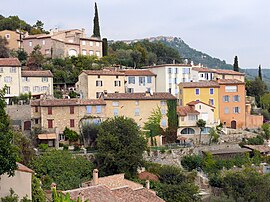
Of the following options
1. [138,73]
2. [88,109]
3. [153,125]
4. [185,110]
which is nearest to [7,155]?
[88,109]

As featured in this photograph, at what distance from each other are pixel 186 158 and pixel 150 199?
1425cm

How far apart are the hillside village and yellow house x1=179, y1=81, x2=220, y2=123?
104mm

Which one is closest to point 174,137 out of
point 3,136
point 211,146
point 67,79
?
point 211,146

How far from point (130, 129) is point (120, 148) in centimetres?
178

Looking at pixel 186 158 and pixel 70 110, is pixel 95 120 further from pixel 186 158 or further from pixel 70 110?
pixel 186 158

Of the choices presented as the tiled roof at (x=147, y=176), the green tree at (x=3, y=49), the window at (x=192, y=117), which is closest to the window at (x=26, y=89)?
the green tree at (x=3, y=49)

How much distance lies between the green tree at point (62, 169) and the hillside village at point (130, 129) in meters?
0.07

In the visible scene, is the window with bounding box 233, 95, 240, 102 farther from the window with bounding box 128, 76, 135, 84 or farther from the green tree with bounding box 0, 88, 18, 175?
the green tree with bounding box 0, 88, 18, 175

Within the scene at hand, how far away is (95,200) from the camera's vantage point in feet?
83.2

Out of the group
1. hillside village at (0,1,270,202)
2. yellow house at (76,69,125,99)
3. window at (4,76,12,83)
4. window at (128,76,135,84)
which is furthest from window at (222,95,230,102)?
window at (4,76,12,83)

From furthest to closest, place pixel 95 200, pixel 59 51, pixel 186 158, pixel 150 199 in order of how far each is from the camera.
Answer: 1. pixel 59 51
2. pixel 186 158
3. pixel 150 199
4. pixel 95 200

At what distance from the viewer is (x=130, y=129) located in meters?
37.6

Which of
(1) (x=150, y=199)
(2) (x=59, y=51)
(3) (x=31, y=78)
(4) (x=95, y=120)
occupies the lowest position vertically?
(1) (x=150, y=199)

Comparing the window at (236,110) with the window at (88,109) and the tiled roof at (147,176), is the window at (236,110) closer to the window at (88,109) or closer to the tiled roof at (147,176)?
the window at (88,109)
